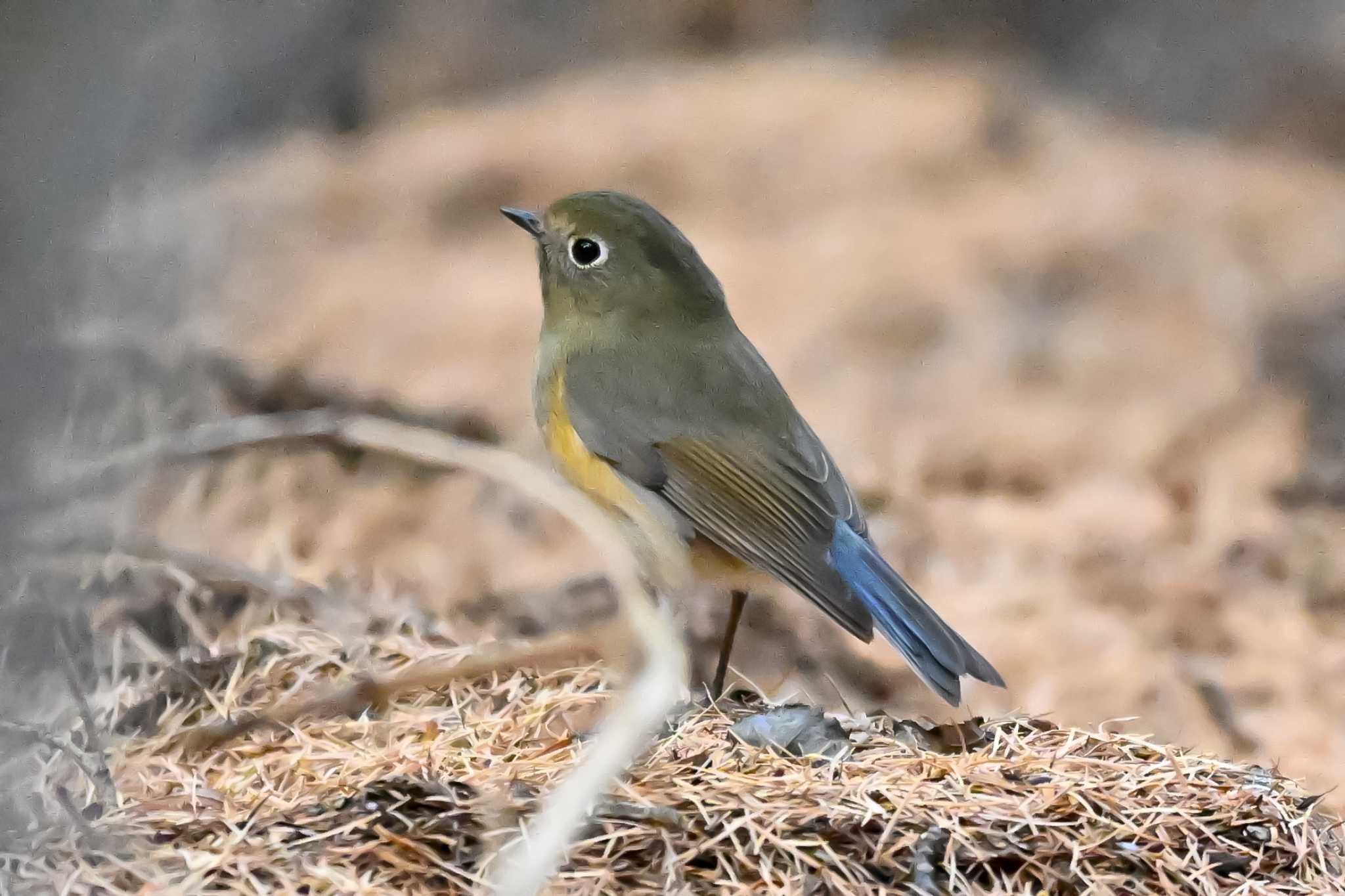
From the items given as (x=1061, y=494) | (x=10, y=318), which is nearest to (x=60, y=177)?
(x=10, y=318)

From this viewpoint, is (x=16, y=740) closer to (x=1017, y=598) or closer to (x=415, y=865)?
(x=415, y=865)

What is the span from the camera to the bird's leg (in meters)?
3.07

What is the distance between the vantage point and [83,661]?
2.47 metres

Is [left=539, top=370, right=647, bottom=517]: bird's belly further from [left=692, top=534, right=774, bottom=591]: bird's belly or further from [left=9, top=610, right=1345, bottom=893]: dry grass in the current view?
[left=9, top=610, right=1345, bottom=893]: dry grass

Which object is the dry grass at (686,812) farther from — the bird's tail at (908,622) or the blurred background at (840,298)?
the blurred background at (840,298)

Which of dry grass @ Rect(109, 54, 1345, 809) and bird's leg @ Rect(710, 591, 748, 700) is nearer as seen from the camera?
bird's leg @ Rect(710, 591, 748, 700)

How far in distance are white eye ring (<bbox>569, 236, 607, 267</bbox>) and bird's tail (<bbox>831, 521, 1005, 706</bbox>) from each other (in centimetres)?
98

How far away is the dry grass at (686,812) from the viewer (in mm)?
1862

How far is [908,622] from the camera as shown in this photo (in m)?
2.93

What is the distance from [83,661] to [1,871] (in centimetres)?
71

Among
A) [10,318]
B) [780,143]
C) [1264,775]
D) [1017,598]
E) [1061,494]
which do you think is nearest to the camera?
[10,318]

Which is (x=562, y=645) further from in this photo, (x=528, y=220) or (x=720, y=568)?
(x=528, y=220)

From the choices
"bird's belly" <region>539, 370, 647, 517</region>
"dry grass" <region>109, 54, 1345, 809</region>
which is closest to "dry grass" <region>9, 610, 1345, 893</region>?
"bird's belly" <region>539, 370, 647, 517</region>

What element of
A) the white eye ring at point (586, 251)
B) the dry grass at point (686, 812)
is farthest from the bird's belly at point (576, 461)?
the dry grass at point (686, 812)
